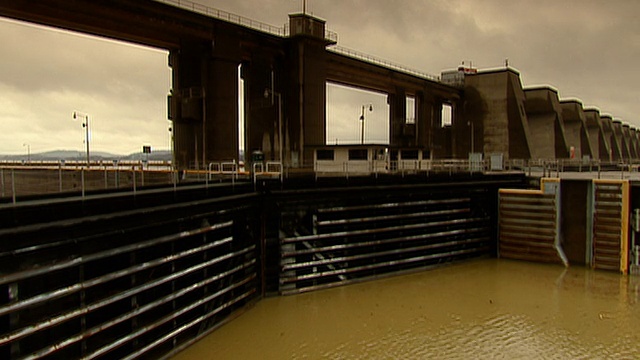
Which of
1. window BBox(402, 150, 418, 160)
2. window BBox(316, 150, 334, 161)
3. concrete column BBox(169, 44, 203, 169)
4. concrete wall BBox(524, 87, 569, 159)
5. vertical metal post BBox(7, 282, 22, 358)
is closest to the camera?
vertical metal post BBox(7, 282, 22, 358)

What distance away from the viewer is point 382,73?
49469mm

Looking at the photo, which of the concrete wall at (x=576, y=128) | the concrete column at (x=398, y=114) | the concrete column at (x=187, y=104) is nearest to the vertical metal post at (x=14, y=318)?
the concrete column at (x=187, y=104)

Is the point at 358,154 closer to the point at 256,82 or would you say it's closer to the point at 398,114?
the point at 256,82

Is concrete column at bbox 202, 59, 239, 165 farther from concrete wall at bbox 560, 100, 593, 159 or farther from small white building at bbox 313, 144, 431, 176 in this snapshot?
concrete wall at bbox 560, 100, 593, 159

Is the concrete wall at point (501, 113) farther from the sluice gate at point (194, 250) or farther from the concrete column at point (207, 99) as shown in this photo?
the concrete column at point (207, 99)

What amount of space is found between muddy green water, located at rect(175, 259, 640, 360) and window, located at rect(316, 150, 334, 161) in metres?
10.9

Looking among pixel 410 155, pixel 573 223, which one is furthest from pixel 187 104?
pixel 573 223

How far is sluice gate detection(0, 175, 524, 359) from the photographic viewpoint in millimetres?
9398

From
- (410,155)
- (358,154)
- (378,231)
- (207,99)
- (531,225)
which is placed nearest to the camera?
(378,231)

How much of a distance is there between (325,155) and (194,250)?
17.5m

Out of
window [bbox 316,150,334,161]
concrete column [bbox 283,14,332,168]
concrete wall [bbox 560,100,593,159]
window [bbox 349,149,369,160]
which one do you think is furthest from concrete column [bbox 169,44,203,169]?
Answer: concrete wall [bbox 560,100,593,159]

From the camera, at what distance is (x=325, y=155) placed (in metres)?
30.4

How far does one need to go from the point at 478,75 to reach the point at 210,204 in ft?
182

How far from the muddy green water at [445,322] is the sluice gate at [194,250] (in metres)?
1.15
